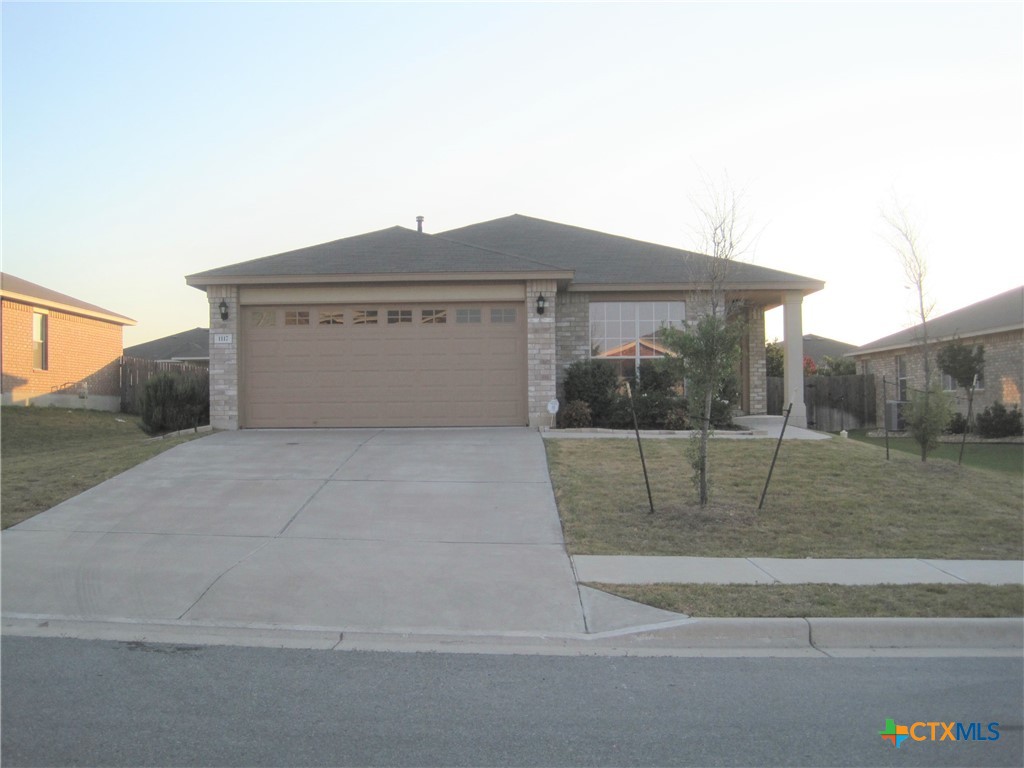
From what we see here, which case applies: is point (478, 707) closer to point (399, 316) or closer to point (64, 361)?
point (399, 316)

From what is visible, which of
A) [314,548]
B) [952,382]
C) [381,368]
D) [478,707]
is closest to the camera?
[478,707]

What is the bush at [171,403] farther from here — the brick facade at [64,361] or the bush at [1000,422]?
the bush at [1000,422]

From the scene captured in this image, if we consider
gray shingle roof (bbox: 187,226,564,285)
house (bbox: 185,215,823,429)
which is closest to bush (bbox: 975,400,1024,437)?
house (bbox: 185,215,823,429)

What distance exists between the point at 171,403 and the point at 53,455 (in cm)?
282

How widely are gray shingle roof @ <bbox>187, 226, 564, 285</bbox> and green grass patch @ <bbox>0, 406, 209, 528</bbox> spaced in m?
3.59

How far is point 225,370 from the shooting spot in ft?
50.3

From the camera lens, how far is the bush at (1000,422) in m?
20.4

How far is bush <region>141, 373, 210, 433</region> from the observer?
53.8ft

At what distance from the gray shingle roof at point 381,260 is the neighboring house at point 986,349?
33.8ft

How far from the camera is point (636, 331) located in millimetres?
17594

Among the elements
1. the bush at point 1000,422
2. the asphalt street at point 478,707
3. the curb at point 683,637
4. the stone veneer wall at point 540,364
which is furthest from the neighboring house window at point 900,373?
the asphalt street at point 478,707

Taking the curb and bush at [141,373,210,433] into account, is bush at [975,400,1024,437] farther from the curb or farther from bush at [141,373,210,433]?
bush at [141,373,210,433]

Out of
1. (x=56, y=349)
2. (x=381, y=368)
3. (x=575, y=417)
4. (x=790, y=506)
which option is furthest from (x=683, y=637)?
(x=56, y=349)

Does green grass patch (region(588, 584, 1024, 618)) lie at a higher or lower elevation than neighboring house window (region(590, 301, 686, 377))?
lower
